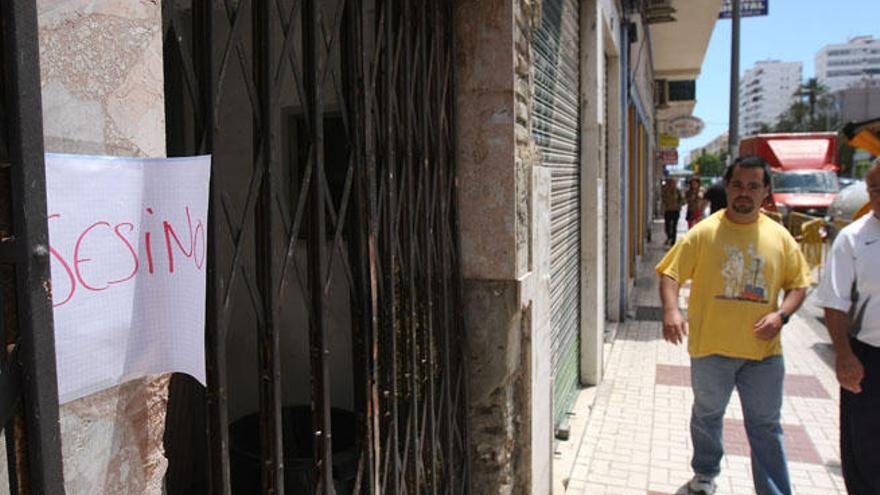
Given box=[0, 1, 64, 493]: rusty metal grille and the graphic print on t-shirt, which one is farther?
the graphic print on t-shirt

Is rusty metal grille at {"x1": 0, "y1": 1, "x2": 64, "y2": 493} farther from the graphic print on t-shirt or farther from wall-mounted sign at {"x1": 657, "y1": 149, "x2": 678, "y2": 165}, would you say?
wall-mounted sign at {"x1": 657, "y1": 149, "x2": 678, "y2": 165}

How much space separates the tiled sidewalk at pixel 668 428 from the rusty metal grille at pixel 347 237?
2011 millimetres

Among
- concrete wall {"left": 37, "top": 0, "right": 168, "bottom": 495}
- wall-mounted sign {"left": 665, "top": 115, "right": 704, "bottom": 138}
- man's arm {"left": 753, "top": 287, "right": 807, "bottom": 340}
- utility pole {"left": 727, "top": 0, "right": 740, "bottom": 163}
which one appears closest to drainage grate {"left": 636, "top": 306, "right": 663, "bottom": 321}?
utility pole {"left": 727, "top": 0, "right": 740, "bottom": 163}

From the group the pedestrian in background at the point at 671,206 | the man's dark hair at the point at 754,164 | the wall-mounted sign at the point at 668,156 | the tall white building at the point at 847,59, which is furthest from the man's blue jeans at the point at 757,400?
the tall white building at the point at 847,59

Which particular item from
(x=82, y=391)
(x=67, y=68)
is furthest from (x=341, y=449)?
(x=67, y=68)

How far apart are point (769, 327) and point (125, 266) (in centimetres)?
335

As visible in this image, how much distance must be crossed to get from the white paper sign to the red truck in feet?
59.4

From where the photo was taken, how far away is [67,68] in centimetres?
104

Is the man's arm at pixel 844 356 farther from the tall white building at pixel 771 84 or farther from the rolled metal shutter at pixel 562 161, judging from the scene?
the tall white building at pixel 771 84

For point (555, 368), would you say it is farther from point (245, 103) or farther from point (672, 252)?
point (245, 103)

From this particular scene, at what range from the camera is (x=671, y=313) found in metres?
3.91

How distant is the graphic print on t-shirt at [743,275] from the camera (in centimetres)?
372

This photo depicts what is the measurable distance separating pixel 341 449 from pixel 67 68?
273cm

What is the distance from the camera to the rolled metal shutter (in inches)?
177
